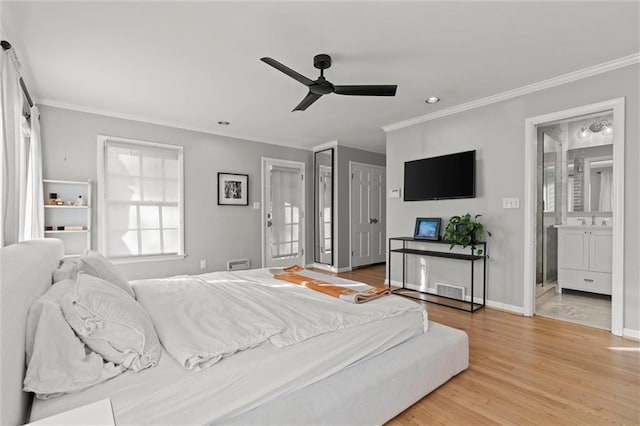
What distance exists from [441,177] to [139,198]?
418 cm

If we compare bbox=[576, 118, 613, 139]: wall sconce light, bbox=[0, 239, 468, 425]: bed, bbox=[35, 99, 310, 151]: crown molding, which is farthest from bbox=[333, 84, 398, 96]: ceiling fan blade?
bbox=[576, 118, 613, 139]: wall sconce light

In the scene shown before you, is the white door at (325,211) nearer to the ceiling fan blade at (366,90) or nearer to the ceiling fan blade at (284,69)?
the ceiling fan blade at (366,90)

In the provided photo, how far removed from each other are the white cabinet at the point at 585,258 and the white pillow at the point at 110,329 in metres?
5.15

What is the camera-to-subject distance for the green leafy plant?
11.9 feet

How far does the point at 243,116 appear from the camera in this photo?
4363mm

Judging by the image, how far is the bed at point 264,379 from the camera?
1085mm

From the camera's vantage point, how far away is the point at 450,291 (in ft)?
13.5

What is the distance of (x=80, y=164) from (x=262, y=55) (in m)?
2.96

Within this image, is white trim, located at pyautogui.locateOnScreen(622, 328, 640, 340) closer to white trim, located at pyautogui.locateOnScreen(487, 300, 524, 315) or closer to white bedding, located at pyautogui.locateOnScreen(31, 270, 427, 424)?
white trim, located at pyautogui.locateOnScreen(487, 300, 524, 315)

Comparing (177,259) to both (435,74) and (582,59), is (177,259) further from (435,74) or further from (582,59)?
(582,59)

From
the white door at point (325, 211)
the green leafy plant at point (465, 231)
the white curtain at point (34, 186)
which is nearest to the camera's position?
the white curtain at point (34, 186)

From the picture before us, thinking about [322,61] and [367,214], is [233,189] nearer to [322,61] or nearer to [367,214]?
[367,214]

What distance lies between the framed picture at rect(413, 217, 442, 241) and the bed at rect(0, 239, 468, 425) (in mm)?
2216

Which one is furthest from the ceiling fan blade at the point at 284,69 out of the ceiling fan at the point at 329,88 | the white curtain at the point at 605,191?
the white curtain at the point at 605,191
